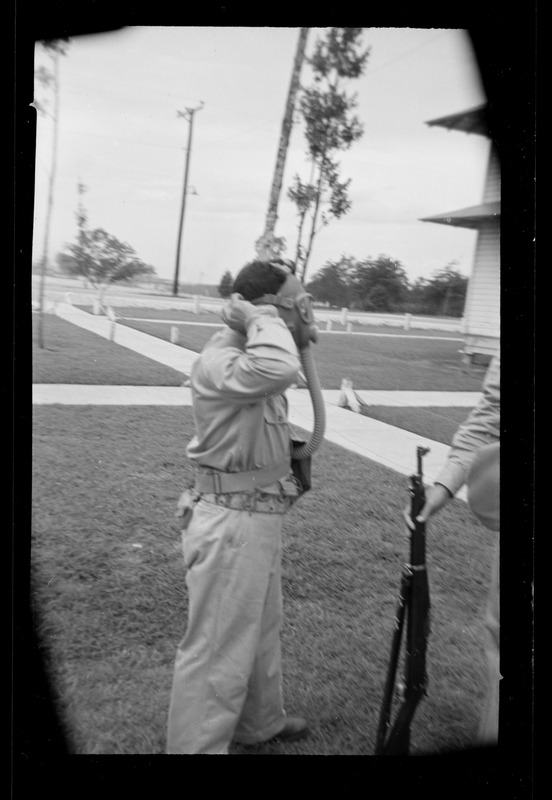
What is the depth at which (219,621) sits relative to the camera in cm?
202

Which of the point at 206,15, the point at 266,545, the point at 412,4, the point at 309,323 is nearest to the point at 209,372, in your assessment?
the point at 309,323

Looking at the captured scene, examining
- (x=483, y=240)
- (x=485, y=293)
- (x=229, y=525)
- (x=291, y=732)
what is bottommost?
(x=291, y=732)

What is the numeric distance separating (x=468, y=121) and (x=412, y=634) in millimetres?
1559

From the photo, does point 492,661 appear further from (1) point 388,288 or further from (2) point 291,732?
(1) point 388,288

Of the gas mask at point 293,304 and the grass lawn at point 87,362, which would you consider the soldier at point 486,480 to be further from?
the grass lawn at point 87,362

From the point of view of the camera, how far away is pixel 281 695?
7.30 feet

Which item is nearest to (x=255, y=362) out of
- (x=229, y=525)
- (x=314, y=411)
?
(x=314, y=411)

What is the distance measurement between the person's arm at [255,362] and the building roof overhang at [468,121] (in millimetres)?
855

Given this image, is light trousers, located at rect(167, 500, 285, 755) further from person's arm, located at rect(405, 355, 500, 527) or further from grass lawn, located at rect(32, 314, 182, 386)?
grass lawn, located at rect(32, 314, 182, 386)

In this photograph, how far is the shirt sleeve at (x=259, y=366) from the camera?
187 cm

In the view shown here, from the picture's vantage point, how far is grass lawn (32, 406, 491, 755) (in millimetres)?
2223

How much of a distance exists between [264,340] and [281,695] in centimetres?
112

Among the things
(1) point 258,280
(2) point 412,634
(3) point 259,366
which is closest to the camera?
(3) point 259,366

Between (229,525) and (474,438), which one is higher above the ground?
(474,438)
